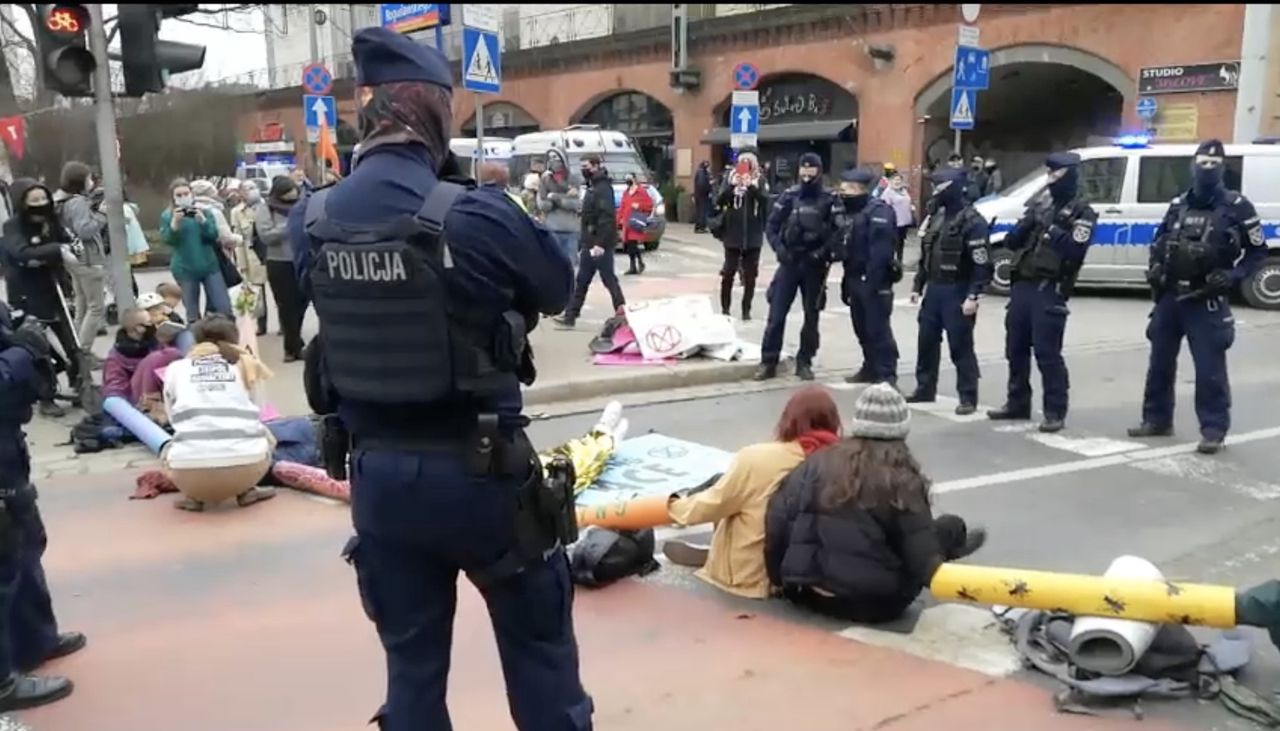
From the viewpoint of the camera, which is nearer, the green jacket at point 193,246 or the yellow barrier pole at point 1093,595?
the yellow barrier pole at point 1093,595

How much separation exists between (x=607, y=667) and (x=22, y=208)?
6631mm

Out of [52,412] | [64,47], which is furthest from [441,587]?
[52,412]

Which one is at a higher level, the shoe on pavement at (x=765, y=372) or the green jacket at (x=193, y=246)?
the green jacket at (x=193, y=246)

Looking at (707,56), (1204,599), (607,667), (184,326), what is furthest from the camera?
(707,56)

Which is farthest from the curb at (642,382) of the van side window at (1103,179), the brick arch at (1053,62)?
the brick arch at (1053,62)

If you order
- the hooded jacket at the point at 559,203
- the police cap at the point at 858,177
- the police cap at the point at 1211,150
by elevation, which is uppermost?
the police cap at the point at 1211,150

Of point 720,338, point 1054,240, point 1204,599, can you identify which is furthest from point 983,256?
point 1204,599

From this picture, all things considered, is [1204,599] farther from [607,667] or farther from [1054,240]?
[1054,240]

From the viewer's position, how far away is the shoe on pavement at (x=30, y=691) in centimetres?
394

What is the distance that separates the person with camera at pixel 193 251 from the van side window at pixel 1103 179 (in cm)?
1089

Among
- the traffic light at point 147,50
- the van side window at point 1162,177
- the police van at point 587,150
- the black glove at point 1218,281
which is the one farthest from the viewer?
the police van at point 587,150

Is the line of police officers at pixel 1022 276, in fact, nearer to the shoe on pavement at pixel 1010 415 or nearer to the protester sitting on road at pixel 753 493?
the shoe on pavement at pixel 1010 415

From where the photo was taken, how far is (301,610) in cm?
485

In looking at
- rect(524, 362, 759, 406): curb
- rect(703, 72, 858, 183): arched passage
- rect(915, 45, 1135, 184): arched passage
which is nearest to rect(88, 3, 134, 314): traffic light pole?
rect(524, 362, 759, 406): curb
